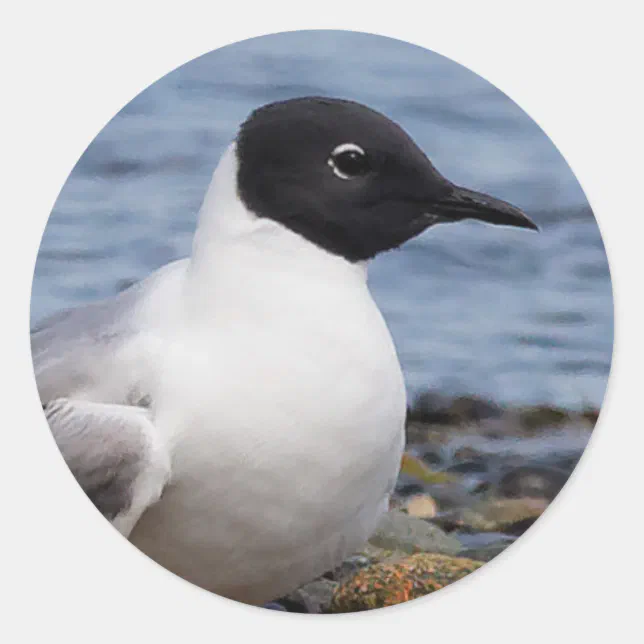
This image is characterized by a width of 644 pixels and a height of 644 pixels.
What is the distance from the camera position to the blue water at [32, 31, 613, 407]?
171 centimetres

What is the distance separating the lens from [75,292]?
5.75 feet

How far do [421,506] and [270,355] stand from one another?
1.03 ft

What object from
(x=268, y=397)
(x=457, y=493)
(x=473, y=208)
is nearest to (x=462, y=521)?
(x=457, y=493)

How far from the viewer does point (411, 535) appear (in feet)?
5.71

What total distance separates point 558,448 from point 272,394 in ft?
1.40

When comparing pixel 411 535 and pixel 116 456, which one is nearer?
pixel 116 456

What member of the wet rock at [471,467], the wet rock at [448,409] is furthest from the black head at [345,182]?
the wet rock at [471,467]

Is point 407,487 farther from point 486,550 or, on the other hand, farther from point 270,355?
point 270,355

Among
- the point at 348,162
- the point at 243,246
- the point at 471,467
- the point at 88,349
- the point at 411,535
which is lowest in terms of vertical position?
the point at 411,535

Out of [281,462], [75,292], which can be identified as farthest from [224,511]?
[75,292]

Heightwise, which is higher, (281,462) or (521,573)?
(281,462)

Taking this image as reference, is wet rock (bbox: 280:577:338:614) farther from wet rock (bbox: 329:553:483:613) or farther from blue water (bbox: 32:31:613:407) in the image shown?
blue water (bbox: 32:31:613:407)

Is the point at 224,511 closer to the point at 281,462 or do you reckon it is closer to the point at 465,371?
the point at 281,462

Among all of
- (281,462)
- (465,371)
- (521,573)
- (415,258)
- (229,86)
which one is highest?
(229,86)
